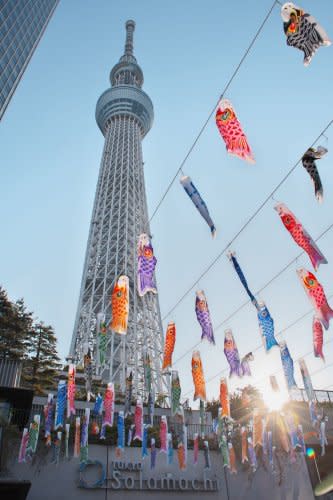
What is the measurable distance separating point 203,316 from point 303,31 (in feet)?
29.8

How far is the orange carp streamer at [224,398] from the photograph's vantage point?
652 inches

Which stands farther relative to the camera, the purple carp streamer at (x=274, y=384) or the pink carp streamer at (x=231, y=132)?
the purple carp streamer at (x=274, y=384)

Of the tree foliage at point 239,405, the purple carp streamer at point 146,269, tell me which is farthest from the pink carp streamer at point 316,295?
the tree foliage at point 239,405

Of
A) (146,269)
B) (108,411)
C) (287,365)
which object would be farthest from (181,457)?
(146,269)

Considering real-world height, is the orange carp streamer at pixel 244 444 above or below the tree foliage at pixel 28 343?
below

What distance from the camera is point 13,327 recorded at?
27516mm

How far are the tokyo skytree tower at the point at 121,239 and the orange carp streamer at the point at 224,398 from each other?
65.6ft

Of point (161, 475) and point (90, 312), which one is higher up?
point (90, 312)

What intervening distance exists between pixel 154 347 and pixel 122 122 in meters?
52.3

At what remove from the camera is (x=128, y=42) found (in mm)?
105688

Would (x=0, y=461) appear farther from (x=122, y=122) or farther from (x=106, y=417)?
(x=122, y=122)

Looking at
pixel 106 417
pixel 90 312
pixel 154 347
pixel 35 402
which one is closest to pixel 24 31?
pixel 90 312

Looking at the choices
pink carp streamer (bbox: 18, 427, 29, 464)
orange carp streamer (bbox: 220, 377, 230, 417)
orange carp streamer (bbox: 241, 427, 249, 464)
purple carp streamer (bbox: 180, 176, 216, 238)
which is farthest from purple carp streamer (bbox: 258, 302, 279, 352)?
pink carp streamer (bbox: 18, 427, 29, 464)

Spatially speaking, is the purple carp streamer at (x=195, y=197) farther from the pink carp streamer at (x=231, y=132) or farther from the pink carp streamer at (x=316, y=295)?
the pink carp streamer at (x=316, y=295)
